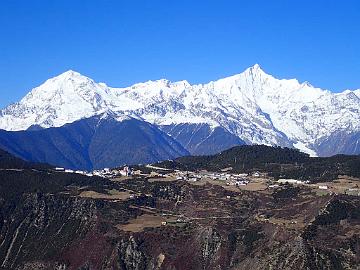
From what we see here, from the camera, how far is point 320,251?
19688cm

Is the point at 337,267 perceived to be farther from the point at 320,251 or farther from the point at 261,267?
the point at 261,267

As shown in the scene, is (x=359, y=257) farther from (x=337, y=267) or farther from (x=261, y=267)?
(x=261, y=267)

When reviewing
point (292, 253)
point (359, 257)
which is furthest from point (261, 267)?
point (359, 257)

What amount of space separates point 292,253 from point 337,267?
13.3 metres

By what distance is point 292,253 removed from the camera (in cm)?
19725

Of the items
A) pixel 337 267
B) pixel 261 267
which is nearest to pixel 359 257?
pixel 337 267

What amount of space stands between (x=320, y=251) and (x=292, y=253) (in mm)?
8006

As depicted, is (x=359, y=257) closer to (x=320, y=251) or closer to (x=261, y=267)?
(x=320, y=251)

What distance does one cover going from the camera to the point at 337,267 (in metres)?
191

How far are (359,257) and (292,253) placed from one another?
19.2 meters

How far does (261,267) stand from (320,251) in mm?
17509

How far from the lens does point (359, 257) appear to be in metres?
197

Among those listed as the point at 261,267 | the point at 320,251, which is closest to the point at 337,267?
the point at 320,251

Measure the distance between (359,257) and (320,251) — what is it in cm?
1136
